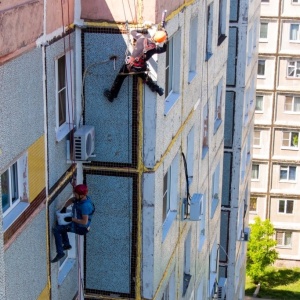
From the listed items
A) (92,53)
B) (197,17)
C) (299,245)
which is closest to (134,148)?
(92,53)

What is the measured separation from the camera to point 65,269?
547 inches

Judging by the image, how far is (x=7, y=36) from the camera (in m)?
9.88

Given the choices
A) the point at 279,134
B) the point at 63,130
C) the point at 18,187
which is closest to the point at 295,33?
the point at 279,134

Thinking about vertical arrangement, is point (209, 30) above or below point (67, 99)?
above

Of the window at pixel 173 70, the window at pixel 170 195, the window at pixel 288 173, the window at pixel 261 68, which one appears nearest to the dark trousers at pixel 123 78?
the window at pixel 173 70

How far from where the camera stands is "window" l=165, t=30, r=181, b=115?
15.5 metres

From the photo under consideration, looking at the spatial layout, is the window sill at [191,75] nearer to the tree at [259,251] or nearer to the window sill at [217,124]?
the window sill at [217,124]

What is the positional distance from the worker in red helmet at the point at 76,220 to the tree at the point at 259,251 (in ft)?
105

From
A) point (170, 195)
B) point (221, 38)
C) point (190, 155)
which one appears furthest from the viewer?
point (221, 38)

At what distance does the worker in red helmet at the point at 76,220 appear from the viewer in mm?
12852

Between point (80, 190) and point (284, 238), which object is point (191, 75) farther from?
point (284, 238)

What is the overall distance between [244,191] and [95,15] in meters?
21.2

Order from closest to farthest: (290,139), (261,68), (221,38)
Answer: (221,38), (261,68), (290,139)

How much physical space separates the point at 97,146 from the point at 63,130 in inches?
40.9
